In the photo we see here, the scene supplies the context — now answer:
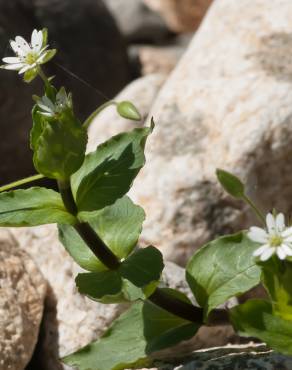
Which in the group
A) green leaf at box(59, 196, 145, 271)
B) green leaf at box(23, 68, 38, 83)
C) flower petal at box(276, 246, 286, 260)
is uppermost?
green leaf at box(23, 68, 38, 83)

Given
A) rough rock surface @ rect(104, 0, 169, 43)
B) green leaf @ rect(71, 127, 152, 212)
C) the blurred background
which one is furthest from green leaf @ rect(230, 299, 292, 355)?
rough rock surface @ rect(104, 0, 169, 43)

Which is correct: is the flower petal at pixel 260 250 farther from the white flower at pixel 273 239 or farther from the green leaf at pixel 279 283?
the green leaf at pixel 279 283

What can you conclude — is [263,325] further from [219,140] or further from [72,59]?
[72,59]

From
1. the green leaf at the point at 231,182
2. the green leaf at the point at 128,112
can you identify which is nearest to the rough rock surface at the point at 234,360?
the green leaf at the point at 231,182

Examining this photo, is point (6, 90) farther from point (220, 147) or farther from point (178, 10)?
point (178, 10)

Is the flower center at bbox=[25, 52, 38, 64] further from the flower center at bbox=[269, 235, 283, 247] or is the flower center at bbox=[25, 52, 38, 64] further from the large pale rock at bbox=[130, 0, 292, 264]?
the large pale rock at bbox=[130, 0, 292, 264]
